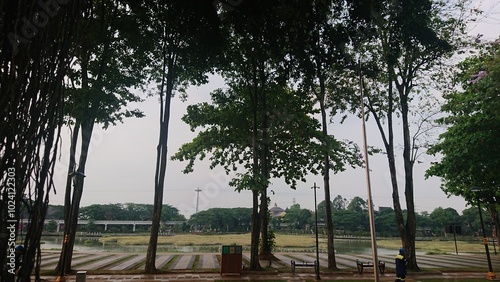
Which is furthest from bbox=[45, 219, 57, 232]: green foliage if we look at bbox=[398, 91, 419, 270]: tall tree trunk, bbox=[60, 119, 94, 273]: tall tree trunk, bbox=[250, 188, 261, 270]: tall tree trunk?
bbox=[398, 91, 419, 270]: tall tree trunk

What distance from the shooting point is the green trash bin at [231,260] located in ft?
50.6

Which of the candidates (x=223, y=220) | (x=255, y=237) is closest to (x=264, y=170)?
(x=255, y=237)

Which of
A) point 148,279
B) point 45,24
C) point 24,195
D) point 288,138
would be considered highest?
point 288,138

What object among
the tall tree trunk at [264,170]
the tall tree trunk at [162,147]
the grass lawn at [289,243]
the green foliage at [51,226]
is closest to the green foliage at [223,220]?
the grass lawn at [289,243]

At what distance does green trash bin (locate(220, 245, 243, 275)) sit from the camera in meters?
15.4

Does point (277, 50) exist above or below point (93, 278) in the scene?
above

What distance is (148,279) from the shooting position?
1373cm

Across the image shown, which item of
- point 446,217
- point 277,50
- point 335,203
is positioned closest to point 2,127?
point 277,50

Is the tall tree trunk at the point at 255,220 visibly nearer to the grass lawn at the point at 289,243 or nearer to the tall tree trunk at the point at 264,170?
the tall tree trunk at the point at 264,170

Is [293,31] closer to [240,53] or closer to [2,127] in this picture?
[2,127]

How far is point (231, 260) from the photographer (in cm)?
1563

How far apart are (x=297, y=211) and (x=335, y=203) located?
100 ft

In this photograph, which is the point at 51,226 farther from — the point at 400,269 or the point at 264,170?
the point at 400,269

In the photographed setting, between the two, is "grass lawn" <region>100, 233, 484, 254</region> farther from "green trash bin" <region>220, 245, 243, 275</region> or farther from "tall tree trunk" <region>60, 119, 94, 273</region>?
"tall tree trunk" <region>60, 119, 94, 273</region>
